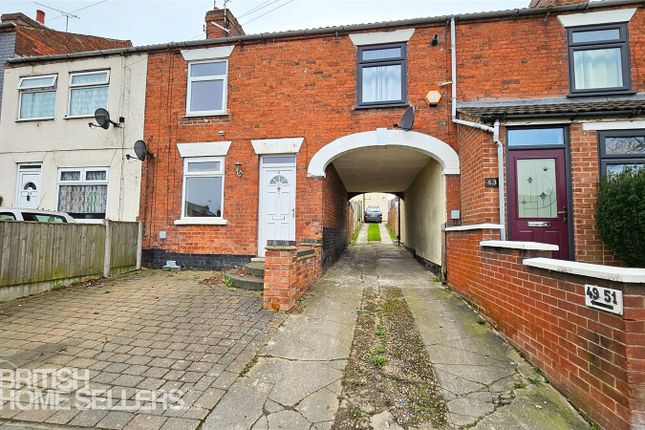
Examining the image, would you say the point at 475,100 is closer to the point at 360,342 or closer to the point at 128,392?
the point at 360,342

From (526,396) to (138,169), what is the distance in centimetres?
904

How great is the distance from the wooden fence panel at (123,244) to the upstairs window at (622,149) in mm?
9680

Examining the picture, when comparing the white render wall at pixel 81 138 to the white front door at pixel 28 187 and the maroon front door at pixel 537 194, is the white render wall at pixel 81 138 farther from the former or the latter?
the maroon front door at pixel 537 194

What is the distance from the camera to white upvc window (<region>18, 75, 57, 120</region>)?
9117 mm

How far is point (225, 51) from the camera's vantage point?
8070 mm

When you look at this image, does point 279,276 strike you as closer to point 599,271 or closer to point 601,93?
point 599,271

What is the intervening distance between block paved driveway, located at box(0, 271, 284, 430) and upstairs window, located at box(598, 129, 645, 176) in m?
5.90

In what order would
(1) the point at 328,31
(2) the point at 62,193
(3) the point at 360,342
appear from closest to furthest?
1. (3) the point at 360,342
2. (1) the point at 328,31
3. (2) the point at 62,193

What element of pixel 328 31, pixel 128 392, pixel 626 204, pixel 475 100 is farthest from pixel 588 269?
pixel 328 31

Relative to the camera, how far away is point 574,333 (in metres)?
2.55

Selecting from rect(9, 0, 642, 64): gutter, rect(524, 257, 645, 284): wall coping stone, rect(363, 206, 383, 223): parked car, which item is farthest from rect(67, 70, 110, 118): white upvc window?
rect(363, 206, 383, 223): parked car

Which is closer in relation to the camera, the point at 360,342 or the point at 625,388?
the point at 625,388

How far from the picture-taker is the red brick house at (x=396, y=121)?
17.7 feet

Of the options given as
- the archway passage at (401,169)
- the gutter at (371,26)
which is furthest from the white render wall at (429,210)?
the gutter at (371,26)
